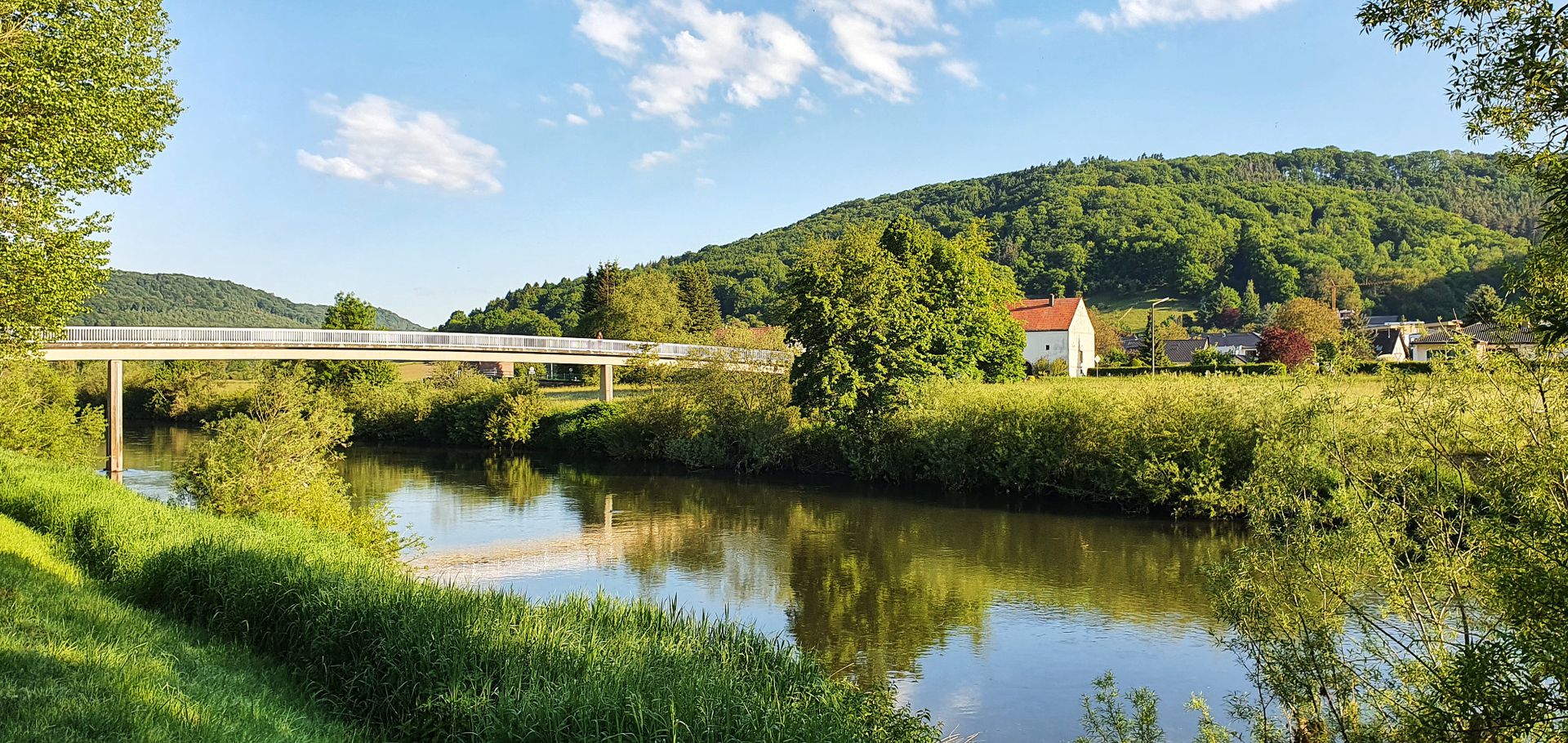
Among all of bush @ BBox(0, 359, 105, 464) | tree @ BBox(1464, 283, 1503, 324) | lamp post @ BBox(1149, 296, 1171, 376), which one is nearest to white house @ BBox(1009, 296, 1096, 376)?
lamp post @ BBox(1149, 296, 1171, 376)

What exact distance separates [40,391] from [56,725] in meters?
32.9

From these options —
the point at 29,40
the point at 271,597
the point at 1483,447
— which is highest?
the point at 29,40

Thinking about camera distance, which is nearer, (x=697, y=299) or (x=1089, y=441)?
(x=1089, y=441)

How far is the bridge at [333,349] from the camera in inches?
1464

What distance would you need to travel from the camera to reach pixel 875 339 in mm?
32656

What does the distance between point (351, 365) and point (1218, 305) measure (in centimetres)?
9254

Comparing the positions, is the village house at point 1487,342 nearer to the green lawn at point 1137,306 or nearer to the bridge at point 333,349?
the bridge at point 333,349

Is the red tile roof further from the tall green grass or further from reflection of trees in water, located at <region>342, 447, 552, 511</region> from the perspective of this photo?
the tall green grass

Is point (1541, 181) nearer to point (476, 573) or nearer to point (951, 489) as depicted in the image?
point (476, 573)

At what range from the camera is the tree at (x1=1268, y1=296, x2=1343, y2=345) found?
209 ft

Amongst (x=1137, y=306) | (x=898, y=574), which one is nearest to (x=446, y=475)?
(x=898, y=574)

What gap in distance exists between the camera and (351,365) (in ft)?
214

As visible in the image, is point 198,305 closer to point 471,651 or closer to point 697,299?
point 697,299

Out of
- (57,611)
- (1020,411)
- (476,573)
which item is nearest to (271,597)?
(57,611)
